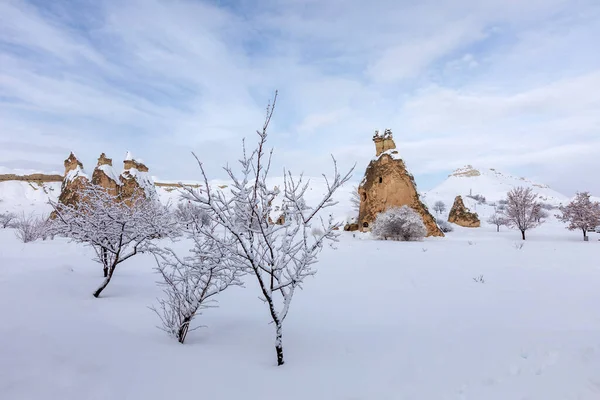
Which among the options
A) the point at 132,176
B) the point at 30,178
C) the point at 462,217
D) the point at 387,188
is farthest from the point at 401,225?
the point at 30,178

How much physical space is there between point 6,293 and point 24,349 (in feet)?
8.54

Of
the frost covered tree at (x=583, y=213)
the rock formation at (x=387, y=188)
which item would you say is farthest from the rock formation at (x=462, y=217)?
the rock formation at (x=387, y=188)

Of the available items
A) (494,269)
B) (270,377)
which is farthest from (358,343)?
(494,269)

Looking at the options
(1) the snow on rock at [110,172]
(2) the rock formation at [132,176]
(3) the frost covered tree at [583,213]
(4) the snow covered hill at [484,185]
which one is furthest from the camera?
(4) the snow covered hill at [484,185]

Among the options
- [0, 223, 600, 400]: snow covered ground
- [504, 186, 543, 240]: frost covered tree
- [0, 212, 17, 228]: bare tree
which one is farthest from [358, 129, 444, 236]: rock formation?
[0, 212, 17, 228]: bare tree

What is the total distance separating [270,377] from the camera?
3.01 m

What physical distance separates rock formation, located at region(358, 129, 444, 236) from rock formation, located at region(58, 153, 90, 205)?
19.4 meters

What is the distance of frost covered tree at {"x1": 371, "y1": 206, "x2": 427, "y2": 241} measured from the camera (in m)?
17.3

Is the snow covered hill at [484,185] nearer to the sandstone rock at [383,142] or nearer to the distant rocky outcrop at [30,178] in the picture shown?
the sandstone rock at [383,142]

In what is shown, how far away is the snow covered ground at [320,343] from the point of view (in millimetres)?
2703

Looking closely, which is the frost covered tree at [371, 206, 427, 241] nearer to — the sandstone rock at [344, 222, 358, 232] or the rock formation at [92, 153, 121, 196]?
the sandstone rock at [344, 222, 358, 232]

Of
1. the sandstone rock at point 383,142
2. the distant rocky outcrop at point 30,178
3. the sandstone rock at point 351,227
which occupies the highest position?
the sandstone rock at point 383,142

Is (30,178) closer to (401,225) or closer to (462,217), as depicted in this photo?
(401,225)

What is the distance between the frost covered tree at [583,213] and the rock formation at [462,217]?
1056cm
